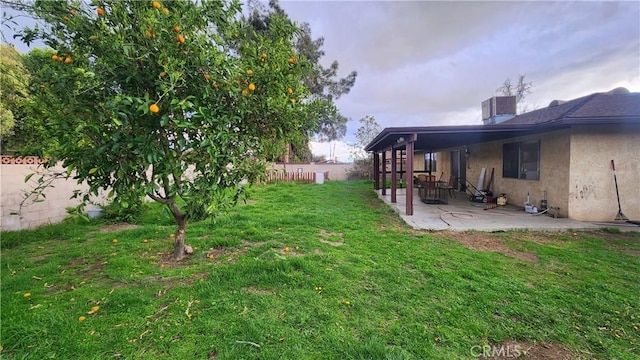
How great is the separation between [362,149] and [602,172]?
13.9 metres

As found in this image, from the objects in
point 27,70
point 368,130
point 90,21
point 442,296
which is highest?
point 368,130

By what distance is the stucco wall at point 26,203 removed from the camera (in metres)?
4.41

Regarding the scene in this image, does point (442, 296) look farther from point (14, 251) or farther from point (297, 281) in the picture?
point (14, 251)

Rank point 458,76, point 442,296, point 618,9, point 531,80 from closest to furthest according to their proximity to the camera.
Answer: point 442,296 → point 618,9 → point 458,76 → point 531,80

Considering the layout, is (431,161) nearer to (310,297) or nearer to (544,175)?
(544,175)

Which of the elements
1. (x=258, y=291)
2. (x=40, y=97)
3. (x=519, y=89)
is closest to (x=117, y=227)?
(x=40, y=97)

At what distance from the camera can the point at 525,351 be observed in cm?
184

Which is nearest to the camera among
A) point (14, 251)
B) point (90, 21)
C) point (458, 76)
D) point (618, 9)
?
point (90, 21)

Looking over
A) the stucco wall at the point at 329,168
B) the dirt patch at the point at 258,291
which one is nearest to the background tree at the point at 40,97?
the dirt patch at the point at 258,291

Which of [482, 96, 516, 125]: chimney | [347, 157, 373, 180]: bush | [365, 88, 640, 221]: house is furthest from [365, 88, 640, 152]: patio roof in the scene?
[347, 157, 373, 180]: bush

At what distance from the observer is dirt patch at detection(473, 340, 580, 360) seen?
1.78 meters

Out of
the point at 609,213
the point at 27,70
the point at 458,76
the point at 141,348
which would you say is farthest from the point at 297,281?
the point at 458,76

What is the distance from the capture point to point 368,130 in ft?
66.1

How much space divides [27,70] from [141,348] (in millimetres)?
2711
